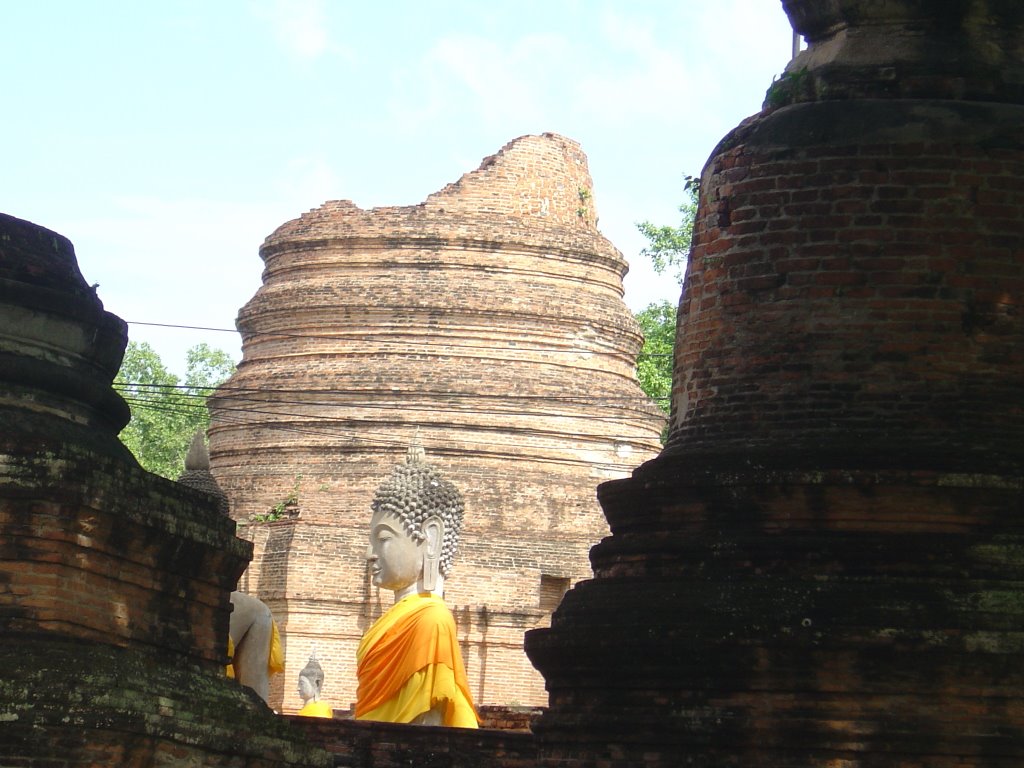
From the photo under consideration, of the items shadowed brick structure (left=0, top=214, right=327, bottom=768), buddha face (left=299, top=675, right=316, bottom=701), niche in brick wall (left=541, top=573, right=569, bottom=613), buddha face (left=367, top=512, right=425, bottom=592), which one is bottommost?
shadowed brick structure (left=0, top=214, right=327, bottom=768)

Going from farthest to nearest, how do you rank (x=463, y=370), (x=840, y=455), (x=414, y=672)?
(x=463, y=370) → (x=414, y=672) → (x=840, y=455)

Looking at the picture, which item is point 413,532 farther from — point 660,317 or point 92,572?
point 660,317

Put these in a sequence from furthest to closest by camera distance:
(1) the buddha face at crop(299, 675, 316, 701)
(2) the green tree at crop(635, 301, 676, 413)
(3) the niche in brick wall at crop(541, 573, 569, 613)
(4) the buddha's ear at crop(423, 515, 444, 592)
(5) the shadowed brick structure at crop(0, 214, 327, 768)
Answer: (2) the green tree at crop(635, 301, 676, 413), (3) the niche in brick wall at crop(541, 573, 569, 613), (1) the buddha face at crop(299, 675, 316, 701), (4) the buddha's ear at crop(423, 515, 444, 592), (5) the shadowed brick structure at crop(0, 214, 327, 768)

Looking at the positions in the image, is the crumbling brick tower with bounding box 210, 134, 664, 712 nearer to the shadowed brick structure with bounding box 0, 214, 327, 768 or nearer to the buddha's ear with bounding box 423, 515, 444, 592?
the buddha's ear with bounding box 423, 515, 444, 592

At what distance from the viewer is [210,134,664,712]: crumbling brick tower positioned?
29516mm

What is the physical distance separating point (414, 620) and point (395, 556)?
0.88 m

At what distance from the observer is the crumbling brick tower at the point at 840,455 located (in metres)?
7.82

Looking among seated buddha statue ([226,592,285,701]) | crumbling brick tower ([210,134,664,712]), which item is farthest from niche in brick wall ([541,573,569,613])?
seated buddha statue ([226,592,285,701])

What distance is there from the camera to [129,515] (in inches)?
287

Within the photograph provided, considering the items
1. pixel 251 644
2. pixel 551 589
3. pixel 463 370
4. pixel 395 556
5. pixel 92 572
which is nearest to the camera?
pixel 92 572

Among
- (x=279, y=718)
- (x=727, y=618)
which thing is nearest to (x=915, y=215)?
(x=727, y=618)

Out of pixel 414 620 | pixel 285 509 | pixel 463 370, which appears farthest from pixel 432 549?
pixel 463 370

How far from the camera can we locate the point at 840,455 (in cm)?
830

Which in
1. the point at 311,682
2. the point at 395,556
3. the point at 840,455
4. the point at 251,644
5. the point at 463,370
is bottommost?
the point at 251,644
